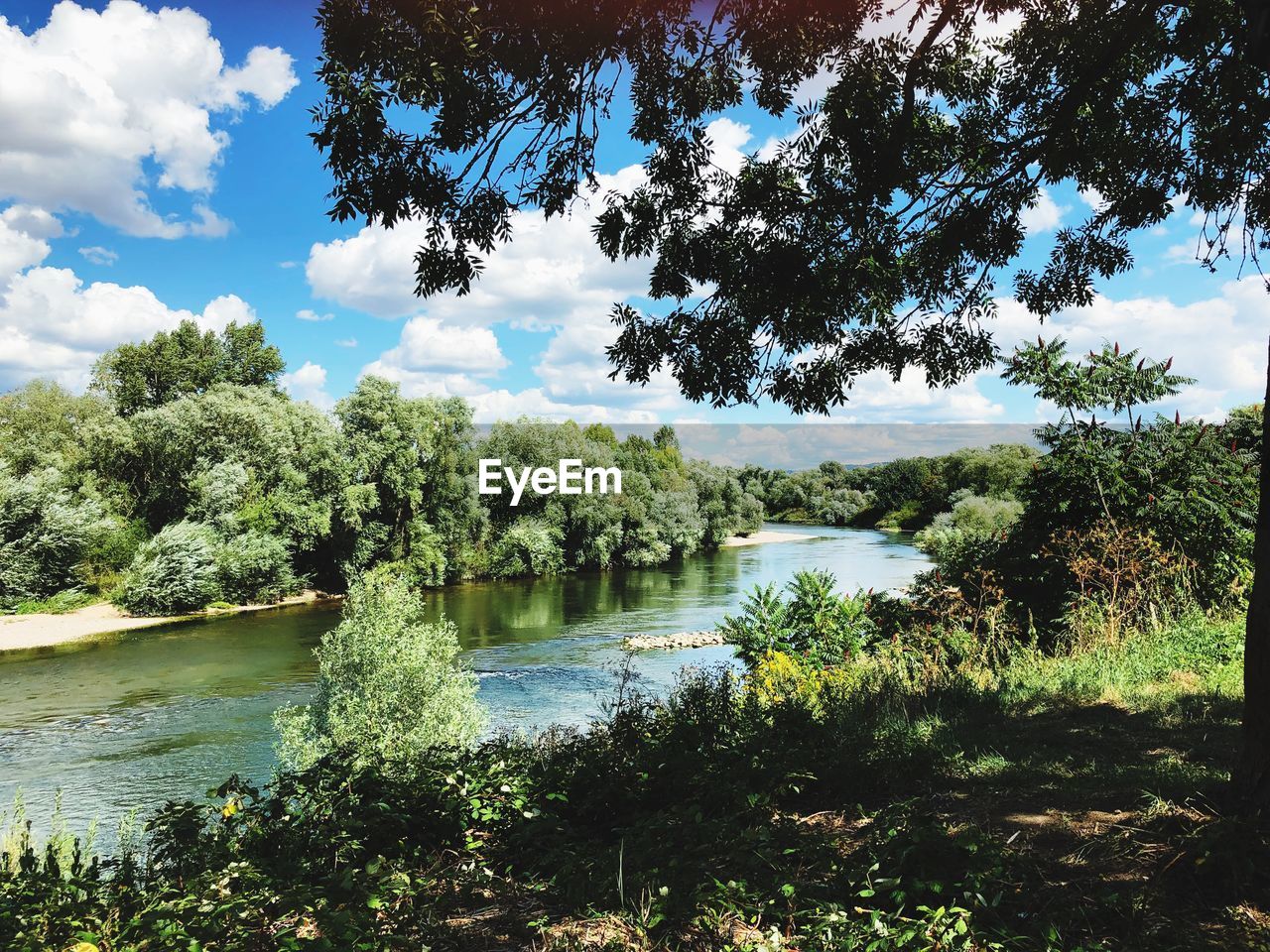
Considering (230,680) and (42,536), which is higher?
(42,536)

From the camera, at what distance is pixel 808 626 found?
1073 centimetres

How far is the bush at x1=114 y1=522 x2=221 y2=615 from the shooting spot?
1030 inches

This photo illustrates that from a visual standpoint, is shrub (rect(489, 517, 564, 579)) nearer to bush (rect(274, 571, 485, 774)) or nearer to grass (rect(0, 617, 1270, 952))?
bush (rect(274, 571, 485, 774))

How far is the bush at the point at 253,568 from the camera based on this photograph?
91.9ft

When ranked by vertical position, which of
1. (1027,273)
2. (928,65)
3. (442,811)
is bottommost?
(442,811)

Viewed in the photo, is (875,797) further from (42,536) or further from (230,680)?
(42,536)

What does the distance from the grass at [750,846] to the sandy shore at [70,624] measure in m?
23.8

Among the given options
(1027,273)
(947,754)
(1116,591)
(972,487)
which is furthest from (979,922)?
(972,487)

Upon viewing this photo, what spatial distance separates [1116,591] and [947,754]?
16.0 ft

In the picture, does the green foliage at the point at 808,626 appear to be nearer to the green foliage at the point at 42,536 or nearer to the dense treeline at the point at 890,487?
the green foliage at the point at 42,536

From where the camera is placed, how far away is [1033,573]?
926 centimetres

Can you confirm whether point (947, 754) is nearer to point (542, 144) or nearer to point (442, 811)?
point (442, 811)

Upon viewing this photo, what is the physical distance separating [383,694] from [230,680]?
24.3ft

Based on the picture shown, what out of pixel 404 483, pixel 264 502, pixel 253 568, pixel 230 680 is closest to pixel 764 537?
pixel 404 483
